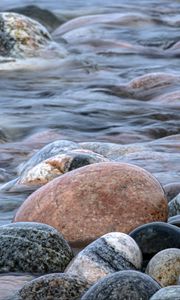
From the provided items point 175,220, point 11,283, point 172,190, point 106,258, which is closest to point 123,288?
point 106,258

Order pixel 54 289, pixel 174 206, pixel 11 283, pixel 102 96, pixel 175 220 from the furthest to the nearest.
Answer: pixel 102 96
pixel 174 206
pixel 175 220
pixel 11 283
pixel 54 289

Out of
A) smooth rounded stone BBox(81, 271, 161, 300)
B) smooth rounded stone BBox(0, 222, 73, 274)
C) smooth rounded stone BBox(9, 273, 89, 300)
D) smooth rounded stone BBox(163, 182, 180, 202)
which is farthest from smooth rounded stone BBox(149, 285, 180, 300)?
smooth rounded stone BBox(163, 182, 180, 202)

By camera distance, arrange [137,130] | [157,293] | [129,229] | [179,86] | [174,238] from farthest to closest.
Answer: [179,86], [137,130], [129,229], [174,238], [157,293]

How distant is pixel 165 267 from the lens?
3561 mm

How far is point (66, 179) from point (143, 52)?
861 centimetres

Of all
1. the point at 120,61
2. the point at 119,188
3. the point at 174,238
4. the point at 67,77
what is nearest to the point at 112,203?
the point at 119,188

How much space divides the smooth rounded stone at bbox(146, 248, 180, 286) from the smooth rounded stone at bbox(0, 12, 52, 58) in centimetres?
896

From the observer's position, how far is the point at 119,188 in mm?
4527

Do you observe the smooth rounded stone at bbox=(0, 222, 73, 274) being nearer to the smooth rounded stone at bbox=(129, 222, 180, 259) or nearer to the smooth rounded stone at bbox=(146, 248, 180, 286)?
the smooth rounded stone at bbox=(129, 222, 180, 259)

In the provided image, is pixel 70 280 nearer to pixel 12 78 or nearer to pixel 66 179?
pixel 66 179

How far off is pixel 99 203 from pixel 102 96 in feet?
18.8

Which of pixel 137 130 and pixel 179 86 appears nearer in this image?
pixel 137 130

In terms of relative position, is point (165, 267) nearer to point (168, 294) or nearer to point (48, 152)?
point (168, 294)

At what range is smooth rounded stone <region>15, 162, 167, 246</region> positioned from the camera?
4.45 meters
